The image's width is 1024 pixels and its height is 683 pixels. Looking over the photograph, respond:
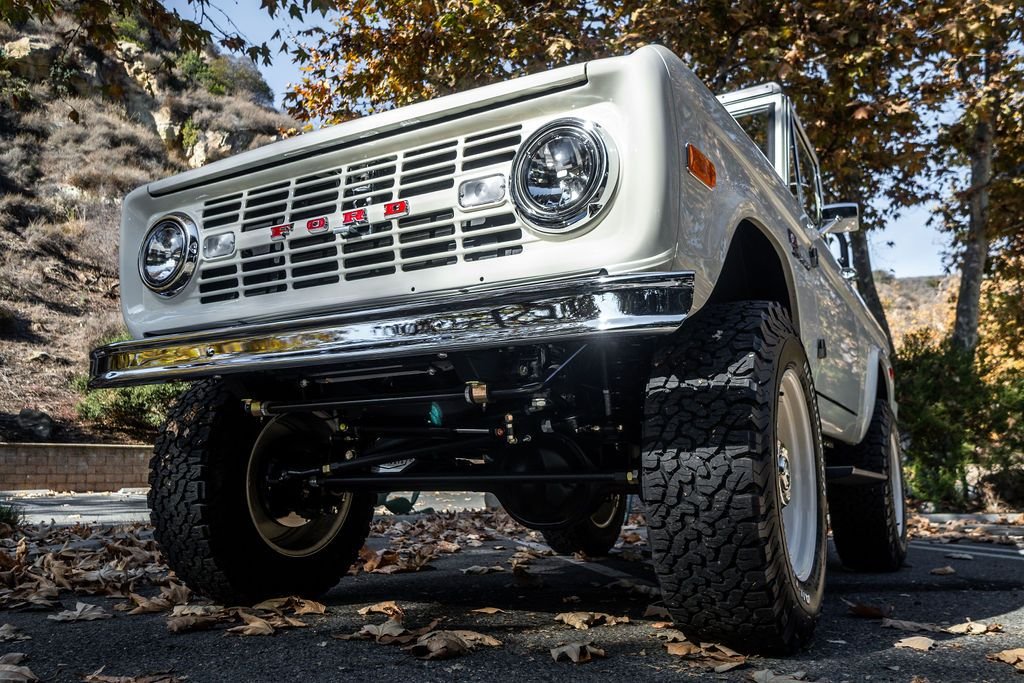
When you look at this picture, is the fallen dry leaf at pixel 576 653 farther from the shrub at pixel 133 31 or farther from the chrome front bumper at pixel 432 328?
the shrub at pixel 133 31

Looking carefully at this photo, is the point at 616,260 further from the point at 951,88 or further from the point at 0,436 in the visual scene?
the point at 0,436

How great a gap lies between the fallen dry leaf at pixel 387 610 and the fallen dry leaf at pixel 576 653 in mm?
738

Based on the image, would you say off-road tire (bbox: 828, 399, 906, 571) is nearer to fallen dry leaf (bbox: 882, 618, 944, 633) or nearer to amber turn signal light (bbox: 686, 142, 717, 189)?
fallen dry leaf (bbox: 882, 618, 944, 633)

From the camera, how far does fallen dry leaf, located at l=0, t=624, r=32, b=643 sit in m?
2.69

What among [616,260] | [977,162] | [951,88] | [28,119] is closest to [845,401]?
[616,260]

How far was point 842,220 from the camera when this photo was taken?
3949mm

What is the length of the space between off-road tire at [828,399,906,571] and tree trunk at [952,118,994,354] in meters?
8.99

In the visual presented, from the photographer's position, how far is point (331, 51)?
37.0 ft

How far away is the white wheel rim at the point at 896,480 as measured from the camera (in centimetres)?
495

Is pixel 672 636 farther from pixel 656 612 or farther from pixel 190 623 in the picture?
pixel 190 623

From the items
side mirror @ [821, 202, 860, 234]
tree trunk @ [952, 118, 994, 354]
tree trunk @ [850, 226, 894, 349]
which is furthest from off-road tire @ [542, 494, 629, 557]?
tree trunk @ [850, 226, 894, 349]

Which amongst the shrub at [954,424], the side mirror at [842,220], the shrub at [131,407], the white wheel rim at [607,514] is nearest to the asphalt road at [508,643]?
the white wheel rim at [607,514]

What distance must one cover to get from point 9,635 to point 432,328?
1653mm

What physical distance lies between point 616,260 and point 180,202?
5.78ft
